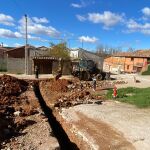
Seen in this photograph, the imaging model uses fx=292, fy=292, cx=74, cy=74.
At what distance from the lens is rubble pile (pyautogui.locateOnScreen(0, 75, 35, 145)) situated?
11336 millimetres

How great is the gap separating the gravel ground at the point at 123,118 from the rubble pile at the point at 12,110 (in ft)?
7.54

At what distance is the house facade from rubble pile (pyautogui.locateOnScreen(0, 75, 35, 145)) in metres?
31.8

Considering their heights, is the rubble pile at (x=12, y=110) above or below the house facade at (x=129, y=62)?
below

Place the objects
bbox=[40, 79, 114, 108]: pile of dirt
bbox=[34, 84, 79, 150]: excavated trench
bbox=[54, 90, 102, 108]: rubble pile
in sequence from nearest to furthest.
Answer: bbox=[34, 84, 79, 150]: excavated trench, bbox=[54, 90, 102, 108]: rubble pile, bbox=[40, 79, 114, 108]: pile of dirt

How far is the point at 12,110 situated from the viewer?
49.6 feet

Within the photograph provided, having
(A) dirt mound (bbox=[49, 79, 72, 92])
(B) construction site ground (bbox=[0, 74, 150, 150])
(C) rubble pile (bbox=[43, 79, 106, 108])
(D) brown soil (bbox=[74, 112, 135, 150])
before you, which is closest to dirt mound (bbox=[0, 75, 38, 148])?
(B) construction site ground (bbox=[0, 74, 150, 150])

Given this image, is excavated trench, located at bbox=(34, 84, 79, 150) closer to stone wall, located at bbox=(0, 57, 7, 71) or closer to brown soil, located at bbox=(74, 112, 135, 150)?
brown soil, located at bbox=(74, 112, 135, 150)

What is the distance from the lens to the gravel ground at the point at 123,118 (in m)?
11.3

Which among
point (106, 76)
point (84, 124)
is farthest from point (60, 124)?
point (106, 76)

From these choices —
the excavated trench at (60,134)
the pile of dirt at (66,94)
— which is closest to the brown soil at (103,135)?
the excavated trench at (60,134)

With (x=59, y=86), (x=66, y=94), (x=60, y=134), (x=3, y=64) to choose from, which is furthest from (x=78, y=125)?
(x=3, y=64)

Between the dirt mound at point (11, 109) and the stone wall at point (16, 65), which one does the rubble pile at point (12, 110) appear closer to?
the dirt mound at point (11, 109)

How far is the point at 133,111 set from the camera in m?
16.1

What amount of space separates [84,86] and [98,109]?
1011 centimetres
